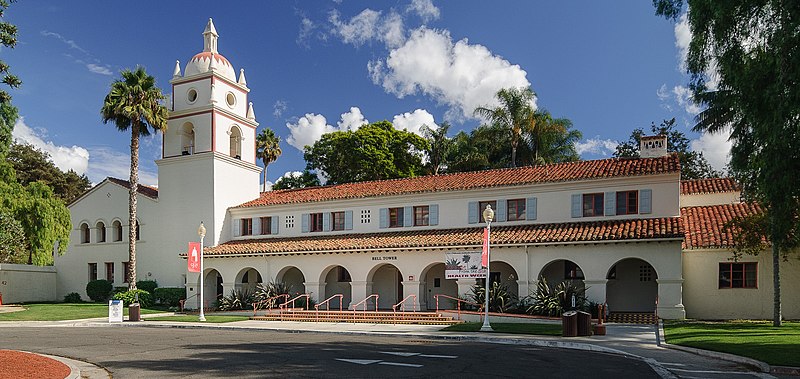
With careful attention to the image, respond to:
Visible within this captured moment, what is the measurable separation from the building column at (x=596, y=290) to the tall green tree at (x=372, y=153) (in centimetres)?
2930

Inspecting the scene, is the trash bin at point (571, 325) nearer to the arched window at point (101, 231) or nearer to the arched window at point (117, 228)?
the arched window at point (117, 228)

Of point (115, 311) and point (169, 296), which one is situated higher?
point (115, 311)

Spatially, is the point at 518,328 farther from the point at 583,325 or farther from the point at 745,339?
the point at 745,339

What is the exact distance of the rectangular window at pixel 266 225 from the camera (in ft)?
123

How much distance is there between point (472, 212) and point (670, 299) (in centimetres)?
1017

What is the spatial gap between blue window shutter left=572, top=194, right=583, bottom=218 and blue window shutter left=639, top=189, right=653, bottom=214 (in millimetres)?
2599

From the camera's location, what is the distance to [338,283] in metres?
34.9

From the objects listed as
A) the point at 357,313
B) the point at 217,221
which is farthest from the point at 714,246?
the point at 217,221

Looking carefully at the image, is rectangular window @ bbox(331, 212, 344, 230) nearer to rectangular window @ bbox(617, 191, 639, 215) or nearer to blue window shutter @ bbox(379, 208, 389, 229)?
blue window shutter @ bbox(379, 208, 389, 229)

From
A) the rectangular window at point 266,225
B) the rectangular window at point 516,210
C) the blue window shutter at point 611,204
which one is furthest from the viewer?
the rectangular window at point 266,225

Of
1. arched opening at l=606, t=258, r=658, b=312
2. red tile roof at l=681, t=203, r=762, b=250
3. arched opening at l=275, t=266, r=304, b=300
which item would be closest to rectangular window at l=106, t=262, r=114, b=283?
arched opening at l=275, t=266, r=304, b=300

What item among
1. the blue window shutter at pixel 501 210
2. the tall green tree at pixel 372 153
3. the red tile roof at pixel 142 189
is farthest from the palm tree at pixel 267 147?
the blue window shutter at pixel 501 210

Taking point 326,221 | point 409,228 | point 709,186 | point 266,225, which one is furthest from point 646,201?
point 266,225

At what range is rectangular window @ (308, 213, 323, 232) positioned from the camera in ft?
118
